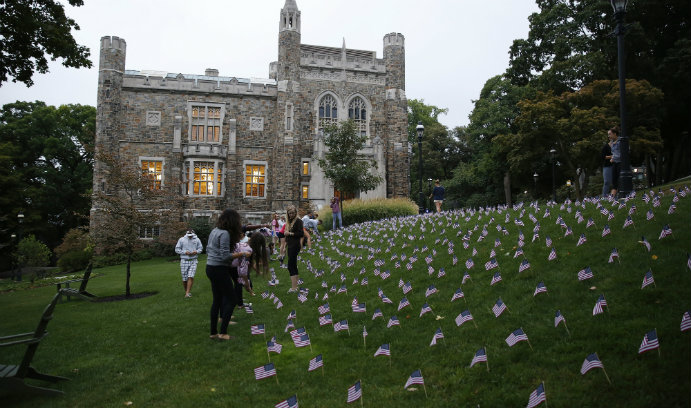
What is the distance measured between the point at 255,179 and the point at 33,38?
75.9ft

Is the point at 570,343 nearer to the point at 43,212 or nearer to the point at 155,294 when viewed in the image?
the point at 155,294

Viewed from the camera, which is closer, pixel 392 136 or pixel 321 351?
pixel 321 351

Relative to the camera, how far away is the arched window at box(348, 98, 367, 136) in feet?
116

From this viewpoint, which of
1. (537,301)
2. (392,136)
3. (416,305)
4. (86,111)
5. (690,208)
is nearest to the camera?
(537,301)

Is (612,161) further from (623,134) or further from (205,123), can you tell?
(205,123)

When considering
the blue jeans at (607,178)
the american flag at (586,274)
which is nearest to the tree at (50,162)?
the blue jeans at (607,178)

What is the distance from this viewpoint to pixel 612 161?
484 inches

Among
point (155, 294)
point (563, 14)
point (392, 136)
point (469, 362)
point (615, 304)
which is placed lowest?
point (155, 294)

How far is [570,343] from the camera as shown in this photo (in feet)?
14.7

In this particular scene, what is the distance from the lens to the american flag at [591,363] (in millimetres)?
3758

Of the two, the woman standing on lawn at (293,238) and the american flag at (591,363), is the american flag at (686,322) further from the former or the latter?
the woman standing on lawn at (293,238)

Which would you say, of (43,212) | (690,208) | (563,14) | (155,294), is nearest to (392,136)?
(563,14)

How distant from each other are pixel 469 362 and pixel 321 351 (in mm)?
2151

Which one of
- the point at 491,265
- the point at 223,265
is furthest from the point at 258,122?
the point at 491,265
